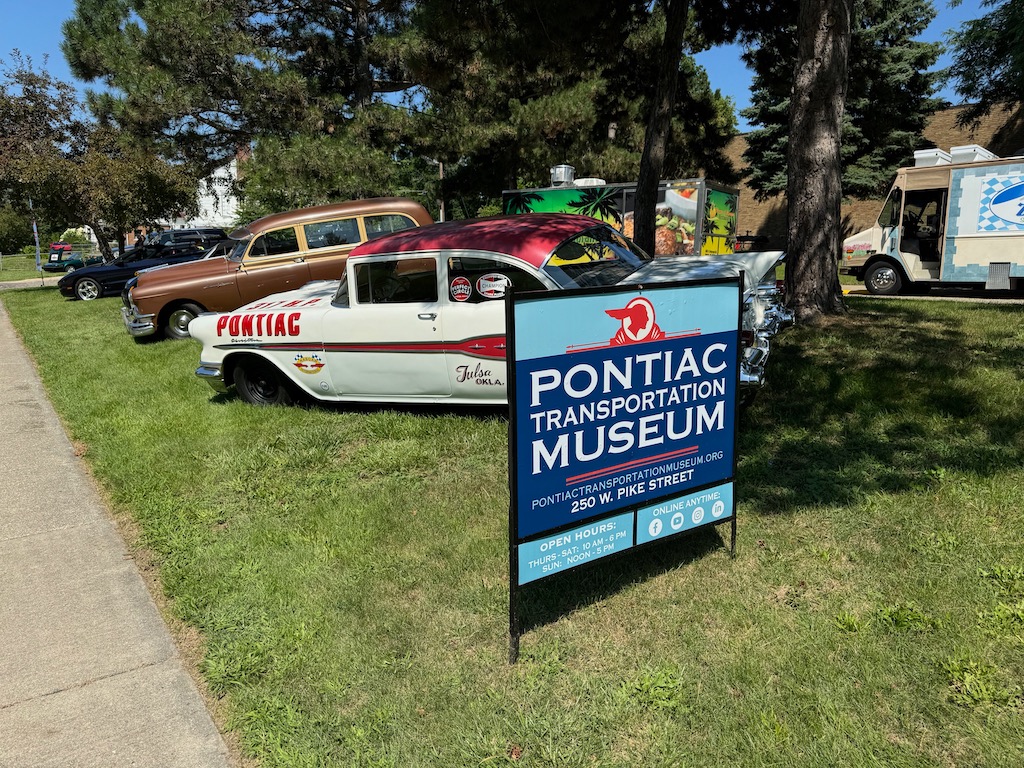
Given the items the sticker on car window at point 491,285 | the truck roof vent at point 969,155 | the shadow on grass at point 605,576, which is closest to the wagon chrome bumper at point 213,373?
the sticker on car window at point 491,285

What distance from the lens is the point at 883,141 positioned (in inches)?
993

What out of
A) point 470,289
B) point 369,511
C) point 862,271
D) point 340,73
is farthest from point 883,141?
point 369,511

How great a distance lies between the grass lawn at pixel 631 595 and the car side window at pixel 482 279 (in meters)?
1.08

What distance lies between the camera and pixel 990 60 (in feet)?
75.5

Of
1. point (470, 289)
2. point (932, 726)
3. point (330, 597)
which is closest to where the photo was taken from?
point (932, 726)

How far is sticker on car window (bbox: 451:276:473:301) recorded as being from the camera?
5.83m

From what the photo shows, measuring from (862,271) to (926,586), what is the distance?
13.2 meters

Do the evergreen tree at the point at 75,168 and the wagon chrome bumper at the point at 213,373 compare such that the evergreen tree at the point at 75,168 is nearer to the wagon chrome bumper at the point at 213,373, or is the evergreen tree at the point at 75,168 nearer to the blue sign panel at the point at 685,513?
the wagon chrome bumper at the point at 213,373

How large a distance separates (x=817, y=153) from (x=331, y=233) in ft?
A: 23.2

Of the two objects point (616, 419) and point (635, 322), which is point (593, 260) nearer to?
point (635, 322)

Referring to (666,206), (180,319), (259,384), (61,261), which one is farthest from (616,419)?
(61,261)

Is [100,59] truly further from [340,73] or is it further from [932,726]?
[932,726]

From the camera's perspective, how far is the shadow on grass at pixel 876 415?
14.8 ft

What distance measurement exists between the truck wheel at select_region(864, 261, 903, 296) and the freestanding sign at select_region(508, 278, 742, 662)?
12860 millimetres
